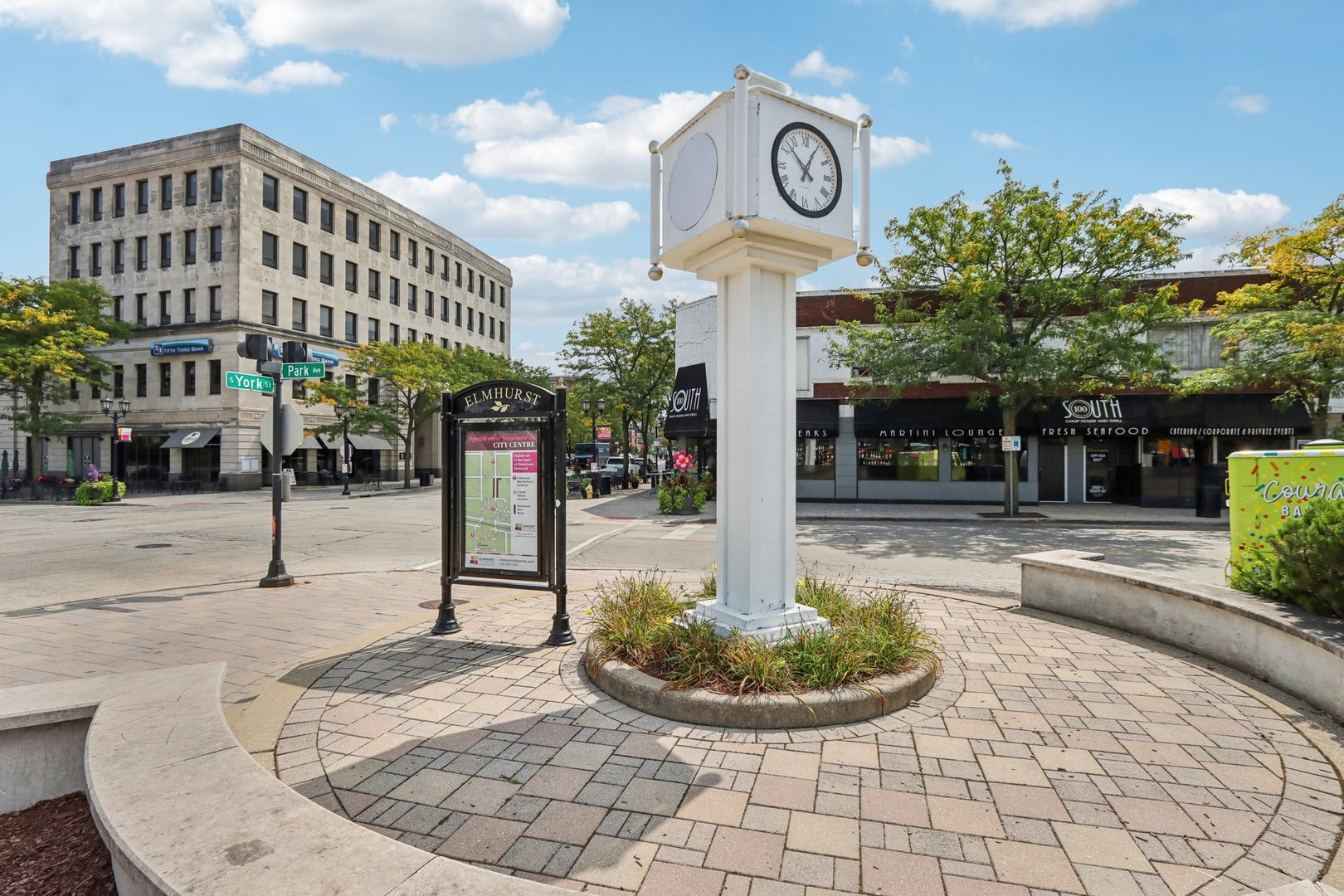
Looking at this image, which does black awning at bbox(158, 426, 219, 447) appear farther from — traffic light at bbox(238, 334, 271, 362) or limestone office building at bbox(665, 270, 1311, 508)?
traffic light at bbox(238, 334, 271, 362)

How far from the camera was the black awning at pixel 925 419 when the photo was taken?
22938 mm

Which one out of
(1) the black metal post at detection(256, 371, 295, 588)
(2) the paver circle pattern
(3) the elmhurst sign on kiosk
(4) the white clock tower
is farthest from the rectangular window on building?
(2) the paver circle pattern

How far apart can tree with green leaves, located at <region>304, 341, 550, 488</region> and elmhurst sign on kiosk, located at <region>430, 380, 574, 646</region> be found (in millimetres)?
28594

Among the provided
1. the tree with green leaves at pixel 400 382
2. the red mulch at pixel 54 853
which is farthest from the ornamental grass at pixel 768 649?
the tree with green leaves at pixel 400 382

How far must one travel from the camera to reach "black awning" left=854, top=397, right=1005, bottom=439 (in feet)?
75.3

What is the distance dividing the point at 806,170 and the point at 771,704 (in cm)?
368

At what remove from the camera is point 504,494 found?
6.29m

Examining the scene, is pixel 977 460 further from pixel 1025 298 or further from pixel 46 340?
pixel 46 340

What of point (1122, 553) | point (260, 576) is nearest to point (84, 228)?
point (260, 576)

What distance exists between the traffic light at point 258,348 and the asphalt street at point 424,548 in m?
3.30

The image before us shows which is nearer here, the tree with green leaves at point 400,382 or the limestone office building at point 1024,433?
the limestone office building at point 1024,433

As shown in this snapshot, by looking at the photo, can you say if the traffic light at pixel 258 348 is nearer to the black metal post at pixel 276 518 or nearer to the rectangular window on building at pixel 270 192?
the black metal post at pixel 276 518

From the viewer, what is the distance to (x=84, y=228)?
1582 inches

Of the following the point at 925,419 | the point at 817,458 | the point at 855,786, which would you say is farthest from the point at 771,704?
the point at 817,458
